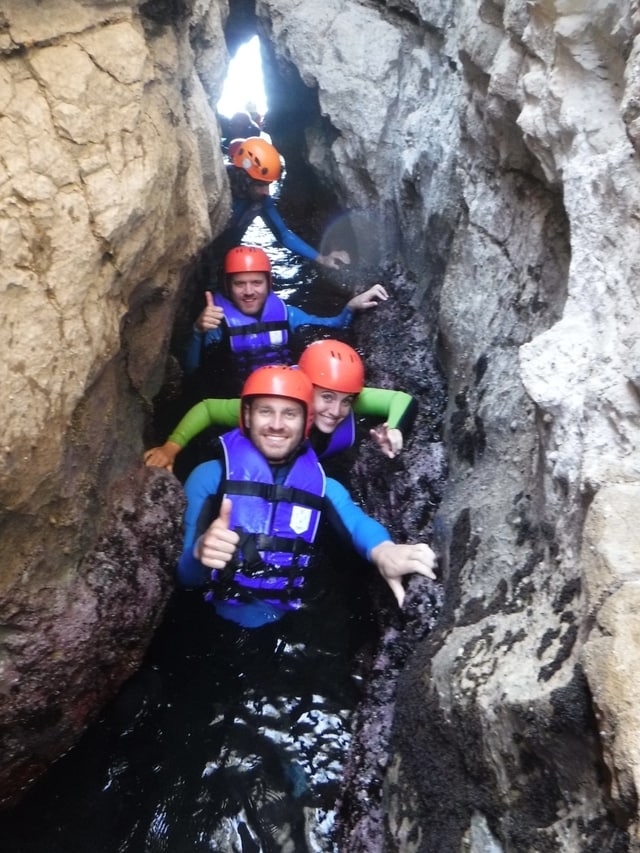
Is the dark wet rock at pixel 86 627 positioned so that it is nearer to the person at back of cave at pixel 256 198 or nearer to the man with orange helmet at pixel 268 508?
the man with orange helmet at pixel 268 508

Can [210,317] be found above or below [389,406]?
above

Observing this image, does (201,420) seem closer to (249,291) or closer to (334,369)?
(334,369)

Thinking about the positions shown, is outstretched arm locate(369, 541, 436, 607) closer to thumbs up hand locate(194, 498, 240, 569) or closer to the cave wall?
the cave wall

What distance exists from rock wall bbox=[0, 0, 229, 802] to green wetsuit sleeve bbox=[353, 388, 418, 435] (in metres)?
1.60

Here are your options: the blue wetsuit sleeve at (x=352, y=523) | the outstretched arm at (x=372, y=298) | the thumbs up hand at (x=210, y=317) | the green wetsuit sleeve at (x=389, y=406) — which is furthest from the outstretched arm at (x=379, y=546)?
the outstretched arm at (x=372, y=298)

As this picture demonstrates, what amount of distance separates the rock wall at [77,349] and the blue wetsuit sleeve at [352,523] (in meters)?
0.96

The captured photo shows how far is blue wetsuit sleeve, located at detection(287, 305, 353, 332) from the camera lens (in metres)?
6.43

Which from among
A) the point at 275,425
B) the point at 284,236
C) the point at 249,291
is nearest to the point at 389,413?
the point at 275,425

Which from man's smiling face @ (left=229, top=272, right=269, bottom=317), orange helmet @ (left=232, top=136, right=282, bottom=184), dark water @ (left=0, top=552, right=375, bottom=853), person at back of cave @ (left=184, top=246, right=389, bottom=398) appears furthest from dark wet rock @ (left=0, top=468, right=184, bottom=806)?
orange helmet @ (left=232, top=136, right=282, bottom=184)

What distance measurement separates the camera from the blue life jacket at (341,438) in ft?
16.1

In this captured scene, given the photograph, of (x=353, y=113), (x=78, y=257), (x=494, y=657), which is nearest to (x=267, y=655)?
(x=494, y=657)

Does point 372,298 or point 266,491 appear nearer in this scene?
point 266,491

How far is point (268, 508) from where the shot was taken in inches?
161

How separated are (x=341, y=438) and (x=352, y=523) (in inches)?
38.4
